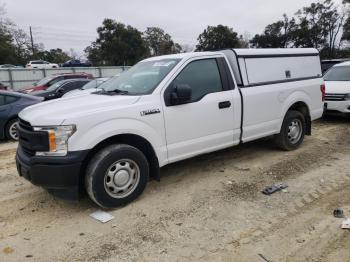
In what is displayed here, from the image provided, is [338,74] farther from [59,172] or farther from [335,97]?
[59,172]

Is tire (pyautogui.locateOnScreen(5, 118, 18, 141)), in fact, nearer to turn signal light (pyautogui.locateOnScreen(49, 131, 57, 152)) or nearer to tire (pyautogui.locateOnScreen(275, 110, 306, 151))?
turn signal light (pyautogui.locateOnScreen(49, 131, 57, 152))

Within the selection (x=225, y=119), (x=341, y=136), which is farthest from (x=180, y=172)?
(x=341, y=136)

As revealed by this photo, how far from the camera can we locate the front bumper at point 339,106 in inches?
337

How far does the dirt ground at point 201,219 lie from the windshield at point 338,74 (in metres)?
4.85

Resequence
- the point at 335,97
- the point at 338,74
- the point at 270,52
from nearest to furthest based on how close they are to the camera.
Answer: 1. the point at 270,52
2. the point at 335,97
3. the point at 338,74

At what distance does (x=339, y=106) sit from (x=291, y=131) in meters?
3.20

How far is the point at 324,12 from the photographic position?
50.8 metres

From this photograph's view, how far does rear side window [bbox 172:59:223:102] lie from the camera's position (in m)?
4.66

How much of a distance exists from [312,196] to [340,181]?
31.4 inches

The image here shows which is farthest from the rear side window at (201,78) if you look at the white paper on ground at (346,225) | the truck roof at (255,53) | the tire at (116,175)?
the white paper on ground at (346,225)

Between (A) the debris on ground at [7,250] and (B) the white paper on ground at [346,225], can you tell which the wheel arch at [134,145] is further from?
(B) the white paper on ground at [346,225]

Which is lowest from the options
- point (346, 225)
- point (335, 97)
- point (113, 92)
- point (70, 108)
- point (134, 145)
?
point (346, 225)

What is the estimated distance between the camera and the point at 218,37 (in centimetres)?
4812

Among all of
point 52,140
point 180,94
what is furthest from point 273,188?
point 52,140
